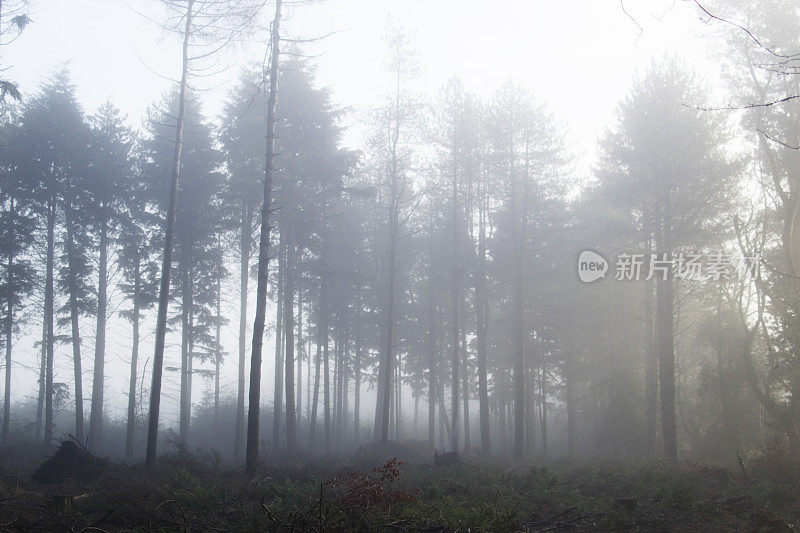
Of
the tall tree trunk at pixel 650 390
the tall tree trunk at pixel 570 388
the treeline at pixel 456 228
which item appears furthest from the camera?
the tall tree trunk at pixel 570 388

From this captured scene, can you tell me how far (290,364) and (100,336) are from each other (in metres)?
9.16

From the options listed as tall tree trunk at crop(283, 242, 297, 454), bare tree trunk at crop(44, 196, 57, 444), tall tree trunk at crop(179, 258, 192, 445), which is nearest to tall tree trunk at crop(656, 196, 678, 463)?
tall tree trunk at crop(283, 242, 297, 454)

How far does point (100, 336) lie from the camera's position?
69.8 ft

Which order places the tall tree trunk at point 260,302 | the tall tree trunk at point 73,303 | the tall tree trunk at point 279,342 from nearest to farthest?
1. the tall tree trunk at point 260,302
2. the tall tree trunk at point 73,303
3. the tall tree trunk at point 279,342

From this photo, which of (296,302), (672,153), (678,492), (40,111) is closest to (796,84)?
(672,153)

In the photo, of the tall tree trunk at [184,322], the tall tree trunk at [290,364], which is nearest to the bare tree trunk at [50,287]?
the tall tree trunk at [184,322]

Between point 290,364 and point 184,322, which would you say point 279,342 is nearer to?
point 184,322

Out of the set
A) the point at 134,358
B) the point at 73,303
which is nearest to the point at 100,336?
the point at 134,358

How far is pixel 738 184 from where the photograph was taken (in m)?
15.3

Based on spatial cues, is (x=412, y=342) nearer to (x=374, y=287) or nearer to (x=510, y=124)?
(x=374, y=287)

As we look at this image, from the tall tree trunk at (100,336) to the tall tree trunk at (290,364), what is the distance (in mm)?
8447

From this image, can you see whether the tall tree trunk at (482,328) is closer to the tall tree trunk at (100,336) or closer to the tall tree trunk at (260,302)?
the tall tree trunk at (260,302)

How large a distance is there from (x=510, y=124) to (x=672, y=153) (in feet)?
22.7

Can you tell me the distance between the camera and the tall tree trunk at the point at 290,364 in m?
18.8
